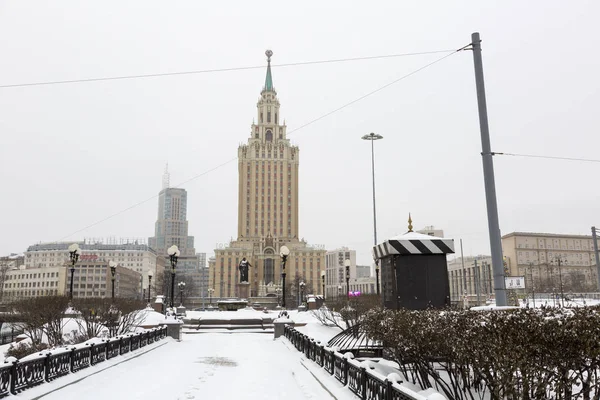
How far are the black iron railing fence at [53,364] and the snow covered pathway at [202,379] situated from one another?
0.41m

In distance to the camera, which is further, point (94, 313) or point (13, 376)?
point (94, 313)

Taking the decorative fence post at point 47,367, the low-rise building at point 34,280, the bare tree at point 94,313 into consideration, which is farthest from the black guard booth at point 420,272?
the low-rise building at point 34,280

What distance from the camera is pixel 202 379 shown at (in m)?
11.5

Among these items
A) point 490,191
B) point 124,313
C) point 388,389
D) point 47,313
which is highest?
point 490,191

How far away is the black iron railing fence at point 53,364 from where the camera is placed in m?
8.70

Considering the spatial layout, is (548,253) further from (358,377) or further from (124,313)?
(358,377)

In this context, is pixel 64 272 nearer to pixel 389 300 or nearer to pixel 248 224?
pixel 248 224

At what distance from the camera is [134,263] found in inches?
7308

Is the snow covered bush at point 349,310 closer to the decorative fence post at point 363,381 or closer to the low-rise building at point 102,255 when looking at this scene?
the decorative fence post at point 363,381

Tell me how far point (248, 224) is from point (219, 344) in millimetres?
120769

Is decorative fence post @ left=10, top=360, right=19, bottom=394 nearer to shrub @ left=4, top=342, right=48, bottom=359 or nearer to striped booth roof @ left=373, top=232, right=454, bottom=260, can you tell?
striped booth roof @ left=373, top=232, right=454, bottom=260

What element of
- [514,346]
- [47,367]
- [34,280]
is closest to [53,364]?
[47,367]

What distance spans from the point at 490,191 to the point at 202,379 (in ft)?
26.0

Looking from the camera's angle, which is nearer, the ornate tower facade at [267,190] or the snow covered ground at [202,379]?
the snow covered ground at [202,379]
